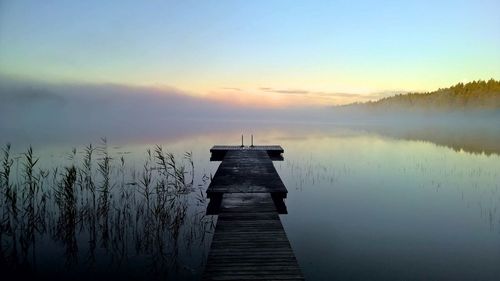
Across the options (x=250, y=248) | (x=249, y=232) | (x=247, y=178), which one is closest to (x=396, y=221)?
(x=247, y=178)

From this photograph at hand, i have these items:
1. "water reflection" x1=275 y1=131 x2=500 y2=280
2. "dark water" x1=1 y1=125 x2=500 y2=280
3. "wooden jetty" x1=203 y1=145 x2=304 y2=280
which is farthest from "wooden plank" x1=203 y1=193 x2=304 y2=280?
"water reflection" x1=275 y1=131 x2=500 y2=280

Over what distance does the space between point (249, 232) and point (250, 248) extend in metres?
0.90

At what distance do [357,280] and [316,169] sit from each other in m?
14.7

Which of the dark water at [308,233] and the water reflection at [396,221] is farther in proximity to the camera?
A: the water reflection at [396,221]

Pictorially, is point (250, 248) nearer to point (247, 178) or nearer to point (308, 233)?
point (308, 233)

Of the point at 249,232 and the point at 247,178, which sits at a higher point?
the point at 247,178

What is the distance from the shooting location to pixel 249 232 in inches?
280

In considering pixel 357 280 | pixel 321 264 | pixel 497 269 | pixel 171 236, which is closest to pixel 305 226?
pixel 321 264

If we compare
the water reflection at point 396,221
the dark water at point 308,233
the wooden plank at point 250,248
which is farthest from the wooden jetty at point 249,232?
the water reflection at point 396,221

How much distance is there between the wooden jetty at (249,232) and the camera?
17.3 feet

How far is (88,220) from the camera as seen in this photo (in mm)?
10164

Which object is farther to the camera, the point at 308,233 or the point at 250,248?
the point at 308,233

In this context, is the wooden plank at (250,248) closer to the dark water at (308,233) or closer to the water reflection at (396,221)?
the dark water at (308,233)

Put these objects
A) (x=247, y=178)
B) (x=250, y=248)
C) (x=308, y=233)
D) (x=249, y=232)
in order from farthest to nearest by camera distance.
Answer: (x=247, y=178), (x=308, y=233), (x=249, y=232), (x=250, y=248)
